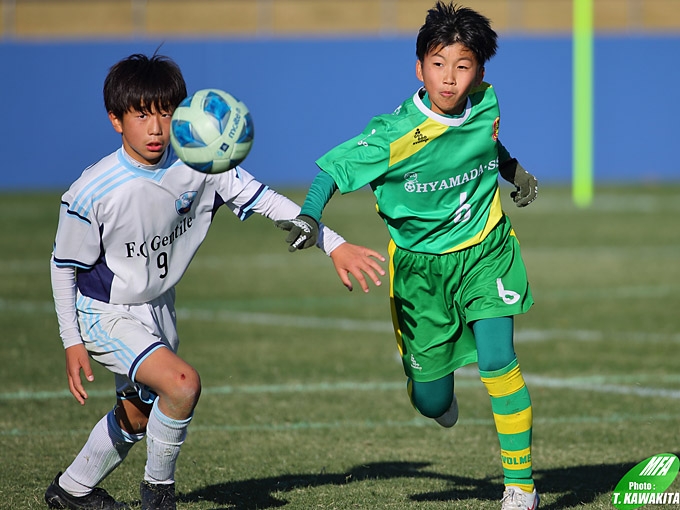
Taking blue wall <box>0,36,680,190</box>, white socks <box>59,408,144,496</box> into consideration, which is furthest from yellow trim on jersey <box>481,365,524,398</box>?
blue wall <box>0,36,680,190</box>

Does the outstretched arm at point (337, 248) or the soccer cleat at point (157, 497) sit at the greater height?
the outstretched arm at point (337, 248)

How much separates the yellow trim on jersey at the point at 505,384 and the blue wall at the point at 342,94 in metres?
18.2

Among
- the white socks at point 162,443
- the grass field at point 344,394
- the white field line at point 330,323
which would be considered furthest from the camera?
the white field line at point 330,323

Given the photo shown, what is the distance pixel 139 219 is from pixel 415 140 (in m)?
1.24

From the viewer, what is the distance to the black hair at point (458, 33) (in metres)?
4.99

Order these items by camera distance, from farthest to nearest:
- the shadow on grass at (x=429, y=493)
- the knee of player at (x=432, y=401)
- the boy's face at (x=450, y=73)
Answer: the knee of player at (x=432, y=401)
the shadow on grass at (x=429, y=493)
the boy's face at (x=450, y=73)

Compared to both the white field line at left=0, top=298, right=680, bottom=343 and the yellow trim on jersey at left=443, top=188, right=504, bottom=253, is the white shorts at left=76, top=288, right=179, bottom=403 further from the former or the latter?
the white field line at left=0, top=298, right=680, bottom=343

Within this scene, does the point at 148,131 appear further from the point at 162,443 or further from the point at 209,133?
the point at 162,443

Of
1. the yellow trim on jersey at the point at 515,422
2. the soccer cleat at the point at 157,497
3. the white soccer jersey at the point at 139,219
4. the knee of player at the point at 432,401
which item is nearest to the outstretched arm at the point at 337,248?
the white soccer jersey at the point at 139,219

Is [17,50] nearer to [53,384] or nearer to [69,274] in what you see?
[53,384]

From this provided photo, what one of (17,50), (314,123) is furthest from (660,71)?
(17,50)

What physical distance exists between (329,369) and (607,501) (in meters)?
3.59

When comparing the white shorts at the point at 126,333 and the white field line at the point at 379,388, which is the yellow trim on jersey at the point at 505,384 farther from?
the white field line at the point at 379,388

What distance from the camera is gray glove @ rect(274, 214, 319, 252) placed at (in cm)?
452
